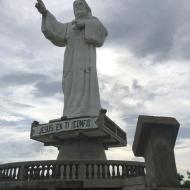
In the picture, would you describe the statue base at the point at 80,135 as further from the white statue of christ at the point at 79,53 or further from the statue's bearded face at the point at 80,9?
the statue's bearded face at the point at 80,9

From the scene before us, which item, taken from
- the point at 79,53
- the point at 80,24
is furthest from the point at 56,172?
the point at 80,24

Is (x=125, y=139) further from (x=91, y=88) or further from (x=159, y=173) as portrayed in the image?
(x=159, y=173)

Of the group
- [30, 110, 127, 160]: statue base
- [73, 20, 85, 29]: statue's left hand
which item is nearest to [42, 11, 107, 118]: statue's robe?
[73, 20, 85, 29]: statue's left hand

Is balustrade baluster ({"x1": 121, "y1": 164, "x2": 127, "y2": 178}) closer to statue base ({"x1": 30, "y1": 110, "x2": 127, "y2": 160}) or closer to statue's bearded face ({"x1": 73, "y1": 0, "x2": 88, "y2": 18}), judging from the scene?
statue base ({"x1": 30, "y1": 110, "x2": 127, "y2": 160})

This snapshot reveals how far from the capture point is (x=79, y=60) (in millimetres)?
18312

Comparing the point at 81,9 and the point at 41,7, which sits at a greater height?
the point at 81,9

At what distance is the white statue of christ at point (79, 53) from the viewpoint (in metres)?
17.6

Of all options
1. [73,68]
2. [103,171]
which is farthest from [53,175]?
[73,68]

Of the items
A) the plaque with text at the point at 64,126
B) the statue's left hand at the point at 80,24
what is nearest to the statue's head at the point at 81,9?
the statue's left hand at the point at 80,24

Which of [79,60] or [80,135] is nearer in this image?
[80,135]

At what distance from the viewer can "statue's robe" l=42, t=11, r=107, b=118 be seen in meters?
17.5

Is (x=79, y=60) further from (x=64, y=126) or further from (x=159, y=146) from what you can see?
(x=159, y=146)

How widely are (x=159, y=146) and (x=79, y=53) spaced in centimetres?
1495

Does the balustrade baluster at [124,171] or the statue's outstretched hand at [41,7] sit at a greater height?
the statue's outstretched hand at [41,7]
